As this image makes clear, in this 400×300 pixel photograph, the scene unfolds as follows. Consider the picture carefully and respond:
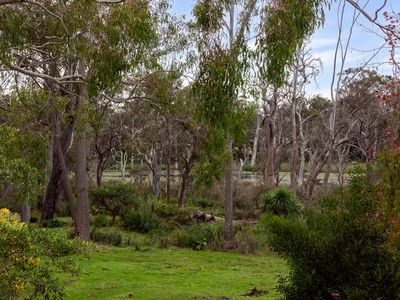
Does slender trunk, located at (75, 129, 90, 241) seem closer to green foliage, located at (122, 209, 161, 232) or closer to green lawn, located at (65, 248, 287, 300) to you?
green lawn, located at (65, 248, 287, 300)

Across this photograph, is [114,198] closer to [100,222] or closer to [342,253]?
[100,222]

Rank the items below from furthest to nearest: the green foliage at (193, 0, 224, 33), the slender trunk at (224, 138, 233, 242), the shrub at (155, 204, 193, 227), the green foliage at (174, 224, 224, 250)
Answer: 1. the shrub at (155, 204, 193, 227)
2. the slender trunk at (224, 138, 233, 242)
3. the green foliage at (174, 224, 224, 250)
4. the green foliage at (193, 0, 224, 33)

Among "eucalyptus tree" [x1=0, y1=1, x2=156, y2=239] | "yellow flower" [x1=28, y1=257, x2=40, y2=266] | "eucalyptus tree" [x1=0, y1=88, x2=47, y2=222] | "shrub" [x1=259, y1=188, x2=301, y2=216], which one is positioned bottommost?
"shrub" [x1=259, y1=188, x2=301, y2=216]

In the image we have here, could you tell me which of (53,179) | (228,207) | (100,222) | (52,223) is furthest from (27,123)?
(228,207)

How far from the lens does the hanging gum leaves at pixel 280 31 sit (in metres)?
8.49

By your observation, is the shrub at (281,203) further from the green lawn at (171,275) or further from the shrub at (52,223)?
the shrub at (52,223)

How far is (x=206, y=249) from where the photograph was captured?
53.1 ft

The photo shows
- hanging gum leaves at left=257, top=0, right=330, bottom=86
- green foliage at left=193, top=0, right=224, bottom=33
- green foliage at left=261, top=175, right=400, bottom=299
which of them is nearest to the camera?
green foliage at left=261, top=175, right=400, bottom=299

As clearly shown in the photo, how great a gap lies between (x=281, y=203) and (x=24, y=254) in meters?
15.6

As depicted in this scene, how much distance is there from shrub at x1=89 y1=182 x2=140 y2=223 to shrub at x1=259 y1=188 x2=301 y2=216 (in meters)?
4.45

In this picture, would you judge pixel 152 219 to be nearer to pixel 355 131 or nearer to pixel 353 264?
pixel 353 264

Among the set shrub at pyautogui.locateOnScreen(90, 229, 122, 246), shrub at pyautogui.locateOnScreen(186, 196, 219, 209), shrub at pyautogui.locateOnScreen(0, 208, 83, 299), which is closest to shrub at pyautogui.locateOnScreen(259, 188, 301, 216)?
shrub at pyautogui.locateOnScreen(90, 229, 122, 246)

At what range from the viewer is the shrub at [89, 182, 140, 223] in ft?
67.0

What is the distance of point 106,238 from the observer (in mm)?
16484
